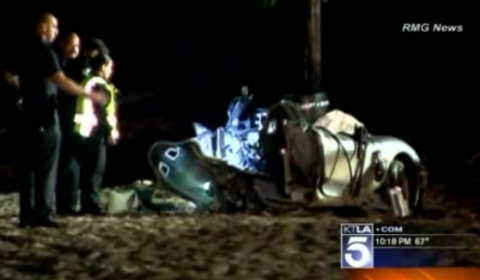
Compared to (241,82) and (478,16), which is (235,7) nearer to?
(241,82)

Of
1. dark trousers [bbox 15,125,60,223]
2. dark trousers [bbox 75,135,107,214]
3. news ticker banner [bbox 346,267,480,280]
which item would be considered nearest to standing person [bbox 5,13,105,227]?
dark trousers [bbox 15,125,60,223]

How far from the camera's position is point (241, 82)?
9320 millimetres

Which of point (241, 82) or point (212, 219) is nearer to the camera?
point (212, 219)

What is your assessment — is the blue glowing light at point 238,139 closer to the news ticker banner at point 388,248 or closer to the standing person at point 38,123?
the standing person at point 38,123

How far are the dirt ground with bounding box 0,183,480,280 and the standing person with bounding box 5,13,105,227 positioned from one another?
0.63 ft

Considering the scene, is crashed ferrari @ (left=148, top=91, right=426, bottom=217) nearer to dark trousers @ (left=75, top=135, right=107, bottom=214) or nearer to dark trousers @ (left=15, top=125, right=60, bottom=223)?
dark trousers @ (left=75, top=135, right=107, bottom=214)

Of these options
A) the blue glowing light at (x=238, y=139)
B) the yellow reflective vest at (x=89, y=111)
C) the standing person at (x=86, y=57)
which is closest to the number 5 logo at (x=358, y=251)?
the blue glowing light at (x=238, y=139)

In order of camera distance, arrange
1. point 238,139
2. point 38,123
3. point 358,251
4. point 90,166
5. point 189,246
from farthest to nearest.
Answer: point 238,139 < point 90,166 < point 38,123 < point 189,246 < point 358,251

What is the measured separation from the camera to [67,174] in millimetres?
7711

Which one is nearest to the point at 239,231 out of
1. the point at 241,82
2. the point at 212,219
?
the point at 212,219

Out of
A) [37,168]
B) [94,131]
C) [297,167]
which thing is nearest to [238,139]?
[297,167]

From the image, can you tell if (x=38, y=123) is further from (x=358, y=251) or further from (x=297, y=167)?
(x=358, y=251)

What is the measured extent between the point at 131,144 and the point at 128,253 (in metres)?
3.95

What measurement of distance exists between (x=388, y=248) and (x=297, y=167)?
2050 mm
